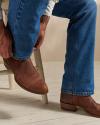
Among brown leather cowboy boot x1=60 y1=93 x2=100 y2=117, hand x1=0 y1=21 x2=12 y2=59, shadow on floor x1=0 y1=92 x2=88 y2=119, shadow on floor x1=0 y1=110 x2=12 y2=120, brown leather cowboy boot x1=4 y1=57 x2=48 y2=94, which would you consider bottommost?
shadow on floor x1=0 y1=92 x2=88 y2=119

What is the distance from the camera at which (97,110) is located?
4.42ft

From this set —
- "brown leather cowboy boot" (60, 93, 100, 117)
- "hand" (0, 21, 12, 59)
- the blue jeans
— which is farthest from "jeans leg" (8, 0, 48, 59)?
"brown leather cowboy boot" (60, 93, 100, 117)

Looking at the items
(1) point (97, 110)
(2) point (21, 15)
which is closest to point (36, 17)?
(2) point (21, 15)

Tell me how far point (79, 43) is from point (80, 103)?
250 millimetres

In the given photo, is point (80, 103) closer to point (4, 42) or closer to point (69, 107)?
point (69, 107)

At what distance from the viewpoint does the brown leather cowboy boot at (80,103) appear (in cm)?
136

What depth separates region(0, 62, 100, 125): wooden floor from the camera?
130 centimetres

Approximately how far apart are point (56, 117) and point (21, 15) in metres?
0.46

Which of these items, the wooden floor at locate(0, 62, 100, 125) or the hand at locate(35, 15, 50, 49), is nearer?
the hand at locate(35, 15, 50, 49)

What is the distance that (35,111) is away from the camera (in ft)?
4.60

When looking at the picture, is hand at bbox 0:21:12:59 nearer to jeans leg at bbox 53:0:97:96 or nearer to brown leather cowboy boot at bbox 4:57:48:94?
brown leather cowboy boot at bbox 4:57:48:94

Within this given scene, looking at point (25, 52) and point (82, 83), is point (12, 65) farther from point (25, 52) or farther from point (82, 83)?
point (82, 83)

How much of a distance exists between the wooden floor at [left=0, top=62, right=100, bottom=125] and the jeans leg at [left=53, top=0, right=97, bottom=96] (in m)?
0.10

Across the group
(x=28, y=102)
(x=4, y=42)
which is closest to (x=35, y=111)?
(x=28, y=102)
